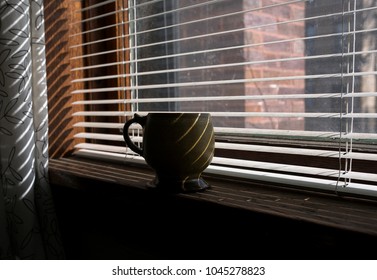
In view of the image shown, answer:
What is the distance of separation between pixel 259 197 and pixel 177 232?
0.20m

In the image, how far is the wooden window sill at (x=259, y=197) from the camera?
69cm

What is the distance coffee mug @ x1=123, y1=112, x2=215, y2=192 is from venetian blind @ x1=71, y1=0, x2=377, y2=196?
13 centimetres

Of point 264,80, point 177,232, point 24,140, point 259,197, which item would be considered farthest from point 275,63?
point 24,140

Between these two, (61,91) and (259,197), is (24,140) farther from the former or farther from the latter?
(259,197)

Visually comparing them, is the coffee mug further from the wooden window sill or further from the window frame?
the window frame

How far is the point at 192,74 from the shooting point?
3.74 ft

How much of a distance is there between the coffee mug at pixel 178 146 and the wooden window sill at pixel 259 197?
0.04 meters

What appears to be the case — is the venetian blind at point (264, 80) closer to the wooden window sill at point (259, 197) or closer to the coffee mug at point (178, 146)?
the wooden window sill at point (259, 197)

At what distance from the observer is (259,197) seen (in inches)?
33.0

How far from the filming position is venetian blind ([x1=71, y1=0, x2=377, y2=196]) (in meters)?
0.83
